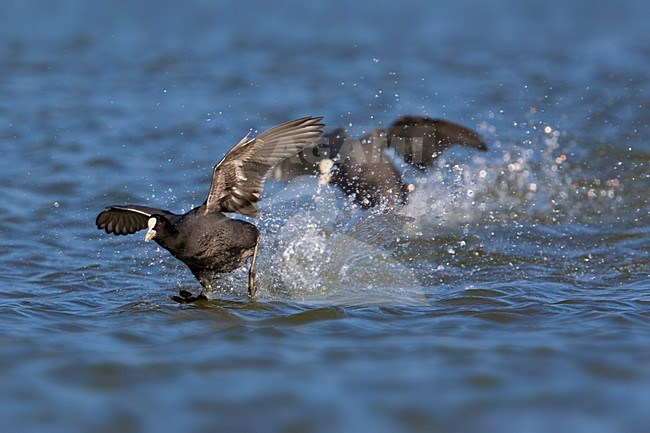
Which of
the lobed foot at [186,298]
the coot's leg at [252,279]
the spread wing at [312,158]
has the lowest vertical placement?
the lobed foot at [186,298]

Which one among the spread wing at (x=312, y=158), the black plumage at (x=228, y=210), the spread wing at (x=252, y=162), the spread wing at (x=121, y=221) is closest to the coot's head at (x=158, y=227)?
the black plumage at (x=228, y=210)

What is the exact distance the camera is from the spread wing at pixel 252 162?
5.77m

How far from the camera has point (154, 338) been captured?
16.9ft

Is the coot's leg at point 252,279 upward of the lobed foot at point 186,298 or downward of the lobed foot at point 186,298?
upward

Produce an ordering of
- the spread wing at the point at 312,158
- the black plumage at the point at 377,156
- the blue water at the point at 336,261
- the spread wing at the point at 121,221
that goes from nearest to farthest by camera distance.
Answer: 1. the blue water at the point at 336,261
2. the spread wing at the point at 121,221
3. the black plumage at the point at 377,156
4. the spread wing at the point at 312,158

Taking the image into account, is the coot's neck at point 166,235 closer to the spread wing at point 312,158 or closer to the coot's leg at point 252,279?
the coot's leg at point 252,279

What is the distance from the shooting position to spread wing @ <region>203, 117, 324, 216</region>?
577 cm

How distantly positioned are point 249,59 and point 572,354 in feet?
32.5

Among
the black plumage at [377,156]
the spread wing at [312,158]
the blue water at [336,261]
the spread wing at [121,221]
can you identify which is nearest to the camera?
the blue water at [336,261]

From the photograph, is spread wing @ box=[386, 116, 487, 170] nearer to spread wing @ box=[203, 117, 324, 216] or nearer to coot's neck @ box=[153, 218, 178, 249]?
spread wing @ box=[203, 117, 324, 216]

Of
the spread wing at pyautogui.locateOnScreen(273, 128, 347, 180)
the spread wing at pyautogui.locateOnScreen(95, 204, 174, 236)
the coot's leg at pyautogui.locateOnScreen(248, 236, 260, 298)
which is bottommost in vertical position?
the coot's leg at pyautogui.locateOnScreen(248, 236, 260, 298)

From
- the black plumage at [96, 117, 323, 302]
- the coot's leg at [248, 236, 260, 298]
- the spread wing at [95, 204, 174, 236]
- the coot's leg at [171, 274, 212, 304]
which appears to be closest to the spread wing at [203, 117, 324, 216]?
the black plumage at [96, 117, 323, 302]

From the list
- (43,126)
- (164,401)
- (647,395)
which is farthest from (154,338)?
(43,126)

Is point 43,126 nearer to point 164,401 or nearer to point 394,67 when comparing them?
point 394,67
